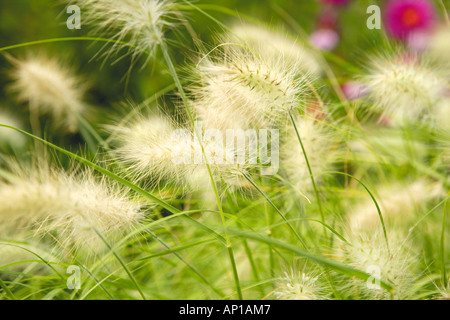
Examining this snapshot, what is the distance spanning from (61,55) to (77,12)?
124cm

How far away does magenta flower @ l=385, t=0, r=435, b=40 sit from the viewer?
1.63m

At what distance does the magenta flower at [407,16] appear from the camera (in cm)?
163

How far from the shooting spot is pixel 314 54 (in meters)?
1.01

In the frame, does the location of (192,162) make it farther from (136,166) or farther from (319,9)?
(319,9)

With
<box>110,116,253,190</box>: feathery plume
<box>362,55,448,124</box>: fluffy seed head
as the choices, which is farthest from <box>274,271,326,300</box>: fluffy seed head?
<box>362,55,448,124</box>: fluffy seed head

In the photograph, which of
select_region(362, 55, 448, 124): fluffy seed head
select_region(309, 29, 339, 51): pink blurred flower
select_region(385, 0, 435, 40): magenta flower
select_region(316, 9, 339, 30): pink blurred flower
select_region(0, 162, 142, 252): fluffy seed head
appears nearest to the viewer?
select_region(0, 162, 142, 252): fluffy seed head

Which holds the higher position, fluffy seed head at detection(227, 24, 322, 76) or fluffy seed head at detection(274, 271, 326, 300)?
fluffy seed head at detection(227, 24, 322, 76)

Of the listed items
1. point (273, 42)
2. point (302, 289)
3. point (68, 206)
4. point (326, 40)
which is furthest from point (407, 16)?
point (68, 206)

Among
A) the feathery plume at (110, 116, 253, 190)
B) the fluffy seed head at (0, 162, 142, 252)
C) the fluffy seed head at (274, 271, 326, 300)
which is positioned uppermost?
the feathery plume at (110, 116, 253, 190)

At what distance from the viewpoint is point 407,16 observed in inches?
65.2

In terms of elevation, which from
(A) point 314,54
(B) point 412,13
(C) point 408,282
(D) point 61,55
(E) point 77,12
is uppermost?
(D) point 61,55

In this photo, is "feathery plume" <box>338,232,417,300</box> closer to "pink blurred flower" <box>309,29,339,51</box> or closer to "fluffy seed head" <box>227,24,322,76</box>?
"fluffy seed head" <box>227,24,322,76</box>

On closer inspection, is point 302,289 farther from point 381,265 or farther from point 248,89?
point 248,89

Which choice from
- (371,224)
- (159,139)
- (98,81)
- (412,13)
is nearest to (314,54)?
(371,224)
